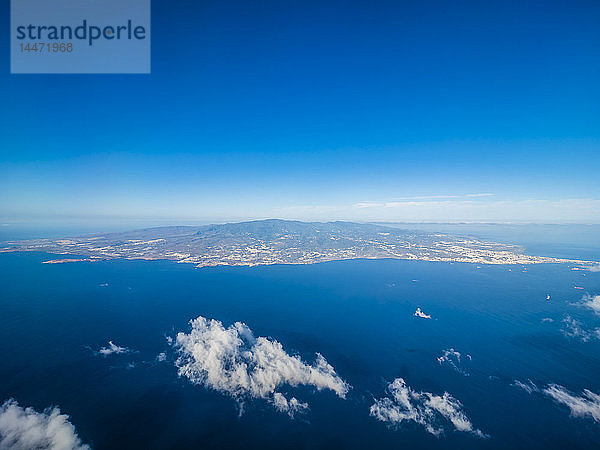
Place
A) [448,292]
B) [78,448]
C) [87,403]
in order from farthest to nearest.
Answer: [448,292] → [87,403] → [78,448]

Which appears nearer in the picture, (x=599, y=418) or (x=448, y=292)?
(x=599, y=418)

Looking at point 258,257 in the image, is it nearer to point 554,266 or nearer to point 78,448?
point 78,448

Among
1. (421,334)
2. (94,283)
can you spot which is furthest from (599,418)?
(94,283)

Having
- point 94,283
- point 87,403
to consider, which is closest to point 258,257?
point 94,283

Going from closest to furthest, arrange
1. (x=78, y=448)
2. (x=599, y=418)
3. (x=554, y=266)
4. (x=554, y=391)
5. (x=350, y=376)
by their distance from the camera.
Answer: (x=78, y=448) < (x=599, y=418) < (x=554, y=391) < (x=350, y=376) < (x=554, y=266)

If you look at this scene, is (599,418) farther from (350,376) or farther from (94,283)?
(94,283)

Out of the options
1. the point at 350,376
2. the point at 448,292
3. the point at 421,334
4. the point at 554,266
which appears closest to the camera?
the point at 350,376
